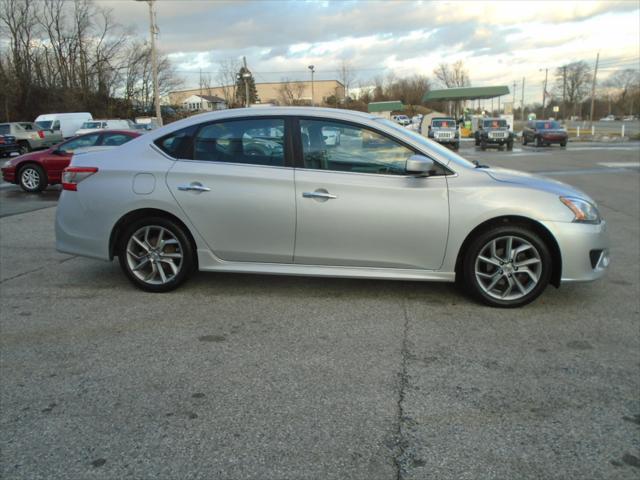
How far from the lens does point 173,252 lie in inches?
193

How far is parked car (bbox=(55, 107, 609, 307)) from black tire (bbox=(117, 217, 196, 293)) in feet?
0.04

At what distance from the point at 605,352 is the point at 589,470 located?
1.49 metres

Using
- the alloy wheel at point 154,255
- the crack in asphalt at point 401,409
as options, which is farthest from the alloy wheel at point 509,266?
the alloy wheel at point 154,255

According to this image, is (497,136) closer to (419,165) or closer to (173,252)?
(419,165)

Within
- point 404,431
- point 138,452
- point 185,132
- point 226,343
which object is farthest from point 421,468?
point 185,132

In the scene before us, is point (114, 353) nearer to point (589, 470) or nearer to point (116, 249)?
point (116, 249)

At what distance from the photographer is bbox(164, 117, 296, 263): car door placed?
181 inches

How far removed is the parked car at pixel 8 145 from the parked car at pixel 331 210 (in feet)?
87.0

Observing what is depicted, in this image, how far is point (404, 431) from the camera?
2742mm

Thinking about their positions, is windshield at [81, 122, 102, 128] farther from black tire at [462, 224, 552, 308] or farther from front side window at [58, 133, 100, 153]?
black tire at [462, 224, 552, 308]

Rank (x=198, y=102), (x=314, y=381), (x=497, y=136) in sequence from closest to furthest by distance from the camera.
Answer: (x=314, y=381) → (x=497, y=136) → (x=198, y=102)

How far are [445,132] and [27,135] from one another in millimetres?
25160

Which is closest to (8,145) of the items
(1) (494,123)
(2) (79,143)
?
(2) (79,143)

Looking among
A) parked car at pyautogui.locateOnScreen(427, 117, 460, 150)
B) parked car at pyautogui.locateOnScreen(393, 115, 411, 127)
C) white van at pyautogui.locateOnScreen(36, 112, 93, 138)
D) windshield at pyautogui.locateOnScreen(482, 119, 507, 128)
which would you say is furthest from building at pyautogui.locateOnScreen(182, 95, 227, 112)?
windshield at pyautogui.locateOnScreen(482, 119, 507, 128)
